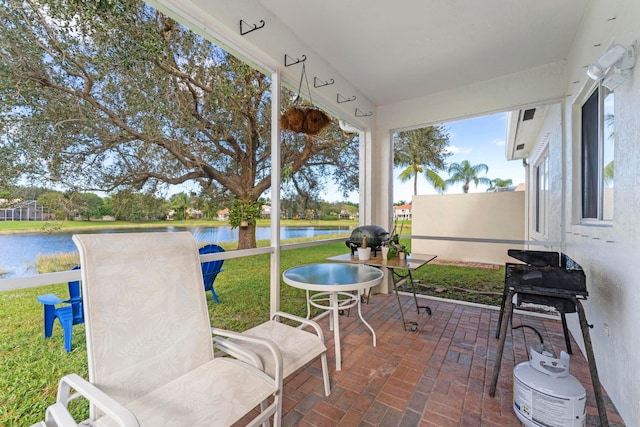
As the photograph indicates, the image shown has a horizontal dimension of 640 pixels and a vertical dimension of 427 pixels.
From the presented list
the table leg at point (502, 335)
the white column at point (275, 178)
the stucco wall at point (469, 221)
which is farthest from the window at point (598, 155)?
→ the white column at point (275, 178)

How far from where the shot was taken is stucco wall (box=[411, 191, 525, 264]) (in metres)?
4.69

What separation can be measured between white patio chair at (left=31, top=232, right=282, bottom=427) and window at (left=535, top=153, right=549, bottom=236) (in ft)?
16.1

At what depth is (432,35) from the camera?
2.85m

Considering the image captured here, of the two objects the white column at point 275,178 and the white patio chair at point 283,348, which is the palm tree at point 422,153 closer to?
the white column at point 275,178

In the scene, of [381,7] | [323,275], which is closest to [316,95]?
[381,7]

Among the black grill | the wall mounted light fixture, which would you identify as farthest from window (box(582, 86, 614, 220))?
the black grill

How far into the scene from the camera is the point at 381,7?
247 centimetres

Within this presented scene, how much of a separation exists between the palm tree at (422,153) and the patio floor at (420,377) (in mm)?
2292

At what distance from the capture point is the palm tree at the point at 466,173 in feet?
13.8

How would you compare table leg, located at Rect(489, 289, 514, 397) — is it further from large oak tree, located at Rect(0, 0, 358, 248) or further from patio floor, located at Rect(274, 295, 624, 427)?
large oak tree, located at Rect(0, 0, 358, 248)

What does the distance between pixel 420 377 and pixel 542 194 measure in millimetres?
4403

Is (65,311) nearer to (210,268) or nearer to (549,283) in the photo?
(210,268)

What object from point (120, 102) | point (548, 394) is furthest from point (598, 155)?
point (120, 102)

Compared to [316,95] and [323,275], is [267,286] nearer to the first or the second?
[323,275]
